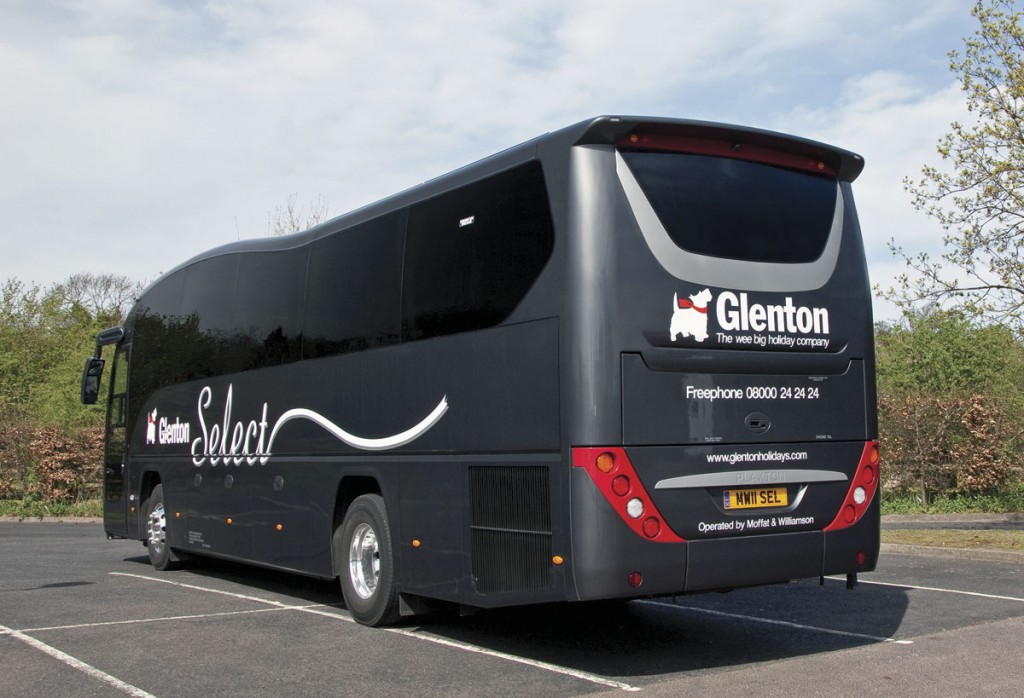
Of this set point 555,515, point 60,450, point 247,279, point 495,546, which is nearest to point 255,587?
point 247,279

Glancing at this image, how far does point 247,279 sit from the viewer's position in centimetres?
1195

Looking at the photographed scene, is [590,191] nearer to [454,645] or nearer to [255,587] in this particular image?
[454,645]

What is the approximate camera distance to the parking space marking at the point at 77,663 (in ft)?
22.7

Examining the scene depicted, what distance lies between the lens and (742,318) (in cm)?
752

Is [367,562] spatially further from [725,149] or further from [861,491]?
[725,149]

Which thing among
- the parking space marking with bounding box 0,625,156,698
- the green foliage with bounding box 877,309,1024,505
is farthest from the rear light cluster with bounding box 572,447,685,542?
the green foliage with bounding box 877,309,1024,505

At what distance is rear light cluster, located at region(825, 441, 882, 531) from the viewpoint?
312 inches

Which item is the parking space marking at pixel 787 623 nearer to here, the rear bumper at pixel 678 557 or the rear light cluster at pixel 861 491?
the rear bumper at pixel 678 557

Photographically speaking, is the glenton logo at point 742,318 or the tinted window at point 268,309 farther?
the tinted window at point 268,309

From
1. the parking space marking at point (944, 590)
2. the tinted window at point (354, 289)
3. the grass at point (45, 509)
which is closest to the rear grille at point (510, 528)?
the tinted window at point (354, 289)

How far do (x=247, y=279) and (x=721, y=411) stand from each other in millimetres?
6335

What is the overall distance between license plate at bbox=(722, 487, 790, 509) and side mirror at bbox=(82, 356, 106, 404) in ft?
34.3

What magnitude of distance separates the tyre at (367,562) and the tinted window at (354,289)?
1.43 m

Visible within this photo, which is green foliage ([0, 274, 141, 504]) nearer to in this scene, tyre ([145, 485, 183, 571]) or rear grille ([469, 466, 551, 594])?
Result: tyre ([145, 485, 183, 571])
